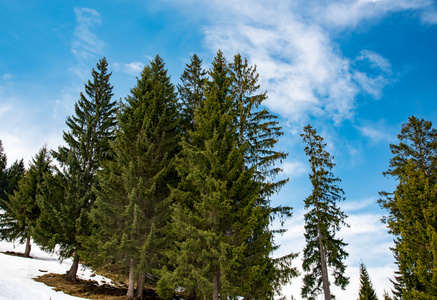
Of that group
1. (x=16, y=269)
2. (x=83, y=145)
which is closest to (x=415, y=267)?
(x=83, y=145)

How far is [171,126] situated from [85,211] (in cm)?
760

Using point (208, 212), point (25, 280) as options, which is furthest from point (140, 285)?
point (25, 280)

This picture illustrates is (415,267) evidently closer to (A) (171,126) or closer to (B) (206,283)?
(B) (206,283)

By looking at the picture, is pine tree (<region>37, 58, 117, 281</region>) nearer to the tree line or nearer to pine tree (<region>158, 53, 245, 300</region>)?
the tree line

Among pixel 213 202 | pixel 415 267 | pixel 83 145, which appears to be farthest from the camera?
→ pixel 83 145

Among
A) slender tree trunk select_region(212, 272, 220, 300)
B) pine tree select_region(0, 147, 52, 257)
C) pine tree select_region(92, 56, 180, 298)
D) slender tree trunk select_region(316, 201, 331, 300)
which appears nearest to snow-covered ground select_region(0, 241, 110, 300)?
pine tree select_region(92, 56, 180, 298)

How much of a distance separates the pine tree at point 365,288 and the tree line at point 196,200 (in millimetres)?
82

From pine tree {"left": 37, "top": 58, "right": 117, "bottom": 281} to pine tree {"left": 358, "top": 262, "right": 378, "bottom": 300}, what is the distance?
2292cm

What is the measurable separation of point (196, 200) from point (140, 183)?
10.4 feet

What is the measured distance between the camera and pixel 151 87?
17.4 metres

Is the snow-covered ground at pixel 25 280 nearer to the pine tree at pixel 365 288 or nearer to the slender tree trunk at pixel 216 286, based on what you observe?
the slender tree trunk at pixel 216 286

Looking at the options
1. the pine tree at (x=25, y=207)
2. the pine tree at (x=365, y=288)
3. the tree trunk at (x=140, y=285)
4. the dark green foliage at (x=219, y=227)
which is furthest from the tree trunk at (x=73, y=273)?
the pine tree at (x=365, y=288)

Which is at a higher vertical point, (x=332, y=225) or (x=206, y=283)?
(x=332, y=225)

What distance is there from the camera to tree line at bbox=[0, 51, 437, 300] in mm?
11234
